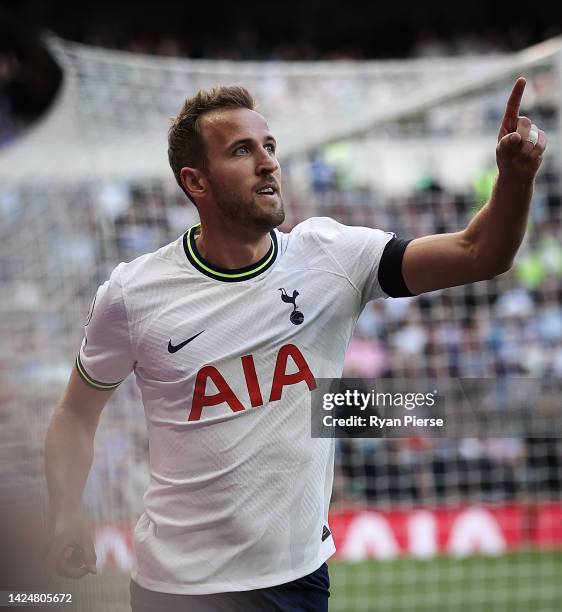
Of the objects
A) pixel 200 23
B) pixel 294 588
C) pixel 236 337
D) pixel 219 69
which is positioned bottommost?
pixel 294 588

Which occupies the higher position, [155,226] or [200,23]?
[200,23]

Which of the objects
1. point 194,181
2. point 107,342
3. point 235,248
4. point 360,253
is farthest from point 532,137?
point 107,342

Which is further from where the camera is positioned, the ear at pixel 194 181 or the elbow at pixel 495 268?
the ear at pixel 194 181

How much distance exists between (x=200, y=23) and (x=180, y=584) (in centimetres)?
1732

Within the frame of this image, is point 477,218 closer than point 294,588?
Yes

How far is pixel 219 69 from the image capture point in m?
6.77

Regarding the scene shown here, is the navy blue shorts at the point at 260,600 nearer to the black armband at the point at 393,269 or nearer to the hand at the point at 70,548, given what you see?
the hand at the point at 70,548

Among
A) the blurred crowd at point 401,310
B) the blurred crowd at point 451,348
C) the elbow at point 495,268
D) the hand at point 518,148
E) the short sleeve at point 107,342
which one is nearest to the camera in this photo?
the hand at point 518,148

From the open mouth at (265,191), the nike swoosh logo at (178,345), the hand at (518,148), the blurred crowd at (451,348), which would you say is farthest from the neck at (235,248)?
the blurred crowd at (451,348)

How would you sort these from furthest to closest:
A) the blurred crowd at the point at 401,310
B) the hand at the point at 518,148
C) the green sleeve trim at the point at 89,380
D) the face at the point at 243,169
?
the blurred crowd at the point at 401,310
the green sleeve trim at the point at 89,380
the face at the point at 243,169
the hand at the point at 518,148

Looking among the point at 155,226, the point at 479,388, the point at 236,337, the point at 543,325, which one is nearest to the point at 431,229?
the point at 543,325

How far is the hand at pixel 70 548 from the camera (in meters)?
3.13

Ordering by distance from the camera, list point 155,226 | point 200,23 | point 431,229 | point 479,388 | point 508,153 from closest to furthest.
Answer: point 508,153
point 479,388
point 155,226
point 431,229
point 200,23

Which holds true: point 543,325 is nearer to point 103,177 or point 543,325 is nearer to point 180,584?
point 103,177
